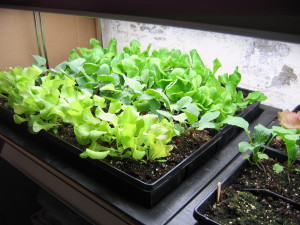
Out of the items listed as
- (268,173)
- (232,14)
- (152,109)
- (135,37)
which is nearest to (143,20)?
(232,14)

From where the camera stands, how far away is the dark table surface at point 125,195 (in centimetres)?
57

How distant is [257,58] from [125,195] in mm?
766

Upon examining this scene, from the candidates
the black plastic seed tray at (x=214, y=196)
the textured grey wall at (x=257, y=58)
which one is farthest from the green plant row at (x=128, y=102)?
the textured grey wall at (x=257, y=58)

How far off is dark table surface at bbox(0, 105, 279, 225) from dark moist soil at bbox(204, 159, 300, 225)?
5 cm

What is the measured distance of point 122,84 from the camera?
36.3 inches

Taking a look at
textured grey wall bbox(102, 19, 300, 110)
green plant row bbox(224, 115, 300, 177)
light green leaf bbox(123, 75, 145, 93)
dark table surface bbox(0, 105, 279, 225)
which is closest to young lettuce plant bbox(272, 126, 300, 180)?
green plant row bbox(224, 115, 300, 177)

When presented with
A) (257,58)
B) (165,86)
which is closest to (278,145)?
(165,86)

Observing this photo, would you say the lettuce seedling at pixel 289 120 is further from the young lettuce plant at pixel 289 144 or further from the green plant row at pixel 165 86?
the green plant row at pixel 165 86

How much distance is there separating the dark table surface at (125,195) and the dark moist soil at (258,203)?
0.17 feet

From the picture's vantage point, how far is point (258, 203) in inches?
22.0

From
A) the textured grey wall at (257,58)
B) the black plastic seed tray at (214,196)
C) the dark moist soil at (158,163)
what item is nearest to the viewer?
the black plastic seed tray at (214,196)

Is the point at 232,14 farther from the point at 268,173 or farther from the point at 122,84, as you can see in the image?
the point at 122,84

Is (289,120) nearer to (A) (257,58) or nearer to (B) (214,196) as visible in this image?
(B) (214,196)

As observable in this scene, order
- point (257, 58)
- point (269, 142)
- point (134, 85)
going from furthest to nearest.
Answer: point (257, 58), point (134, 85), point (269, 142)
